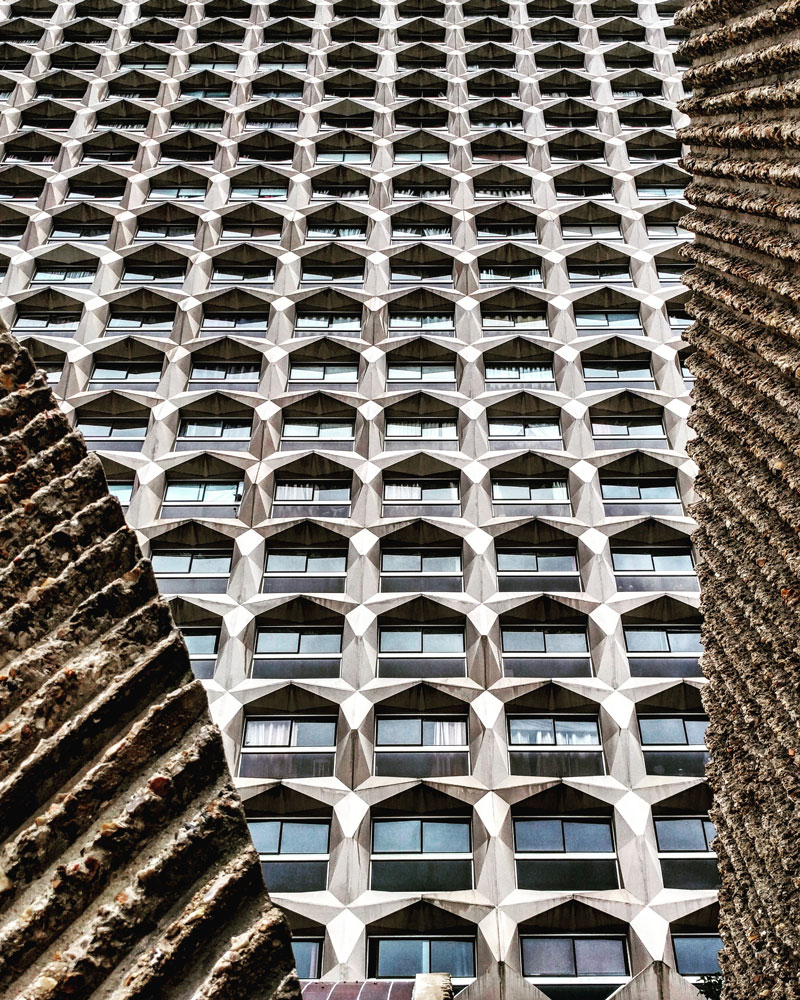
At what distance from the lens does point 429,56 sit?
40.1 meters

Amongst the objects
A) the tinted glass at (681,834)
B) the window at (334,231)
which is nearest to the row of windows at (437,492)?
the tinted glass at (681,834)

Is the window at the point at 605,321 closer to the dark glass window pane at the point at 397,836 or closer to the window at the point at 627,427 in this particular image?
the window at the point at 627,427

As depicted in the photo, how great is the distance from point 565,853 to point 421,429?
41.6 ft

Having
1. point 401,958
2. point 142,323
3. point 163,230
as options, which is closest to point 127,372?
point 142,323

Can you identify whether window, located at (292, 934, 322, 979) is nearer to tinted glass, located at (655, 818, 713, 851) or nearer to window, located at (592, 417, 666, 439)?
tinted glass, located at (655, 818, 713, 851)

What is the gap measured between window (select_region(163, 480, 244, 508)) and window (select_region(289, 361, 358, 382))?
4.47 m

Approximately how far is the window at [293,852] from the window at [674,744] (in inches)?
301

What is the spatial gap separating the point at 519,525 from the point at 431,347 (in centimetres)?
736

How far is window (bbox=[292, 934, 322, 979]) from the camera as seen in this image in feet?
63.1

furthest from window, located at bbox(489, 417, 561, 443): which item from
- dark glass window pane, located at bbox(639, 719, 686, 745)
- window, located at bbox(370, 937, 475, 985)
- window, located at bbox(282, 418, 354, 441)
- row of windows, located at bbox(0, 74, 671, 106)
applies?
row of windows, located at bbox(0, 74, 671, 106)

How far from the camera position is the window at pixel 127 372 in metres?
29.7

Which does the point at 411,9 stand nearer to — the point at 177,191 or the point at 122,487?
the point at 177,191

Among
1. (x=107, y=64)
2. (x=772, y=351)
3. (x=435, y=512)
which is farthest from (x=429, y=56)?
(x=772, y=351)

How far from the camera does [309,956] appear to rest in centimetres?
1934
